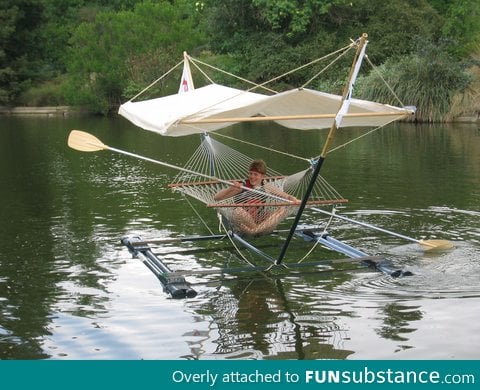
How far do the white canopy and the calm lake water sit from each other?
1633mm

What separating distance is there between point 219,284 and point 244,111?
6.20ft

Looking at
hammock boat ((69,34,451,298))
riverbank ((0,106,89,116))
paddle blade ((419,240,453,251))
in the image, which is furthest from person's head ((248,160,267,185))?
riverbank ((0,106,89,116))

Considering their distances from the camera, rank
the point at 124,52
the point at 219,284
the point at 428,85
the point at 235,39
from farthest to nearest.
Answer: the point at 124,52
the point at 235,39
the point at 428,85
the point at 219,284

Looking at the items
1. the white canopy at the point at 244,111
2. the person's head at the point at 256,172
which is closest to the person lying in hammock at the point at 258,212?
the person's head at the point at 256,172

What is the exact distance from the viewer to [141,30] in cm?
4116

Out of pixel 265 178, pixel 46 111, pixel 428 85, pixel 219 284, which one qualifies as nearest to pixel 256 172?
pixel 265 178

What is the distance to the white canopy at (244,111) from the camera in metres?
8.81

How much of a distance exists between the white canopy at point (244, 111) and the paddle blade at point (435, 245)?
1.56 metres

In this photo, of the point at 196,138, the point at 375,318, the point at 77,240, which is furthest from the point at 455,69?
the point at 375,318

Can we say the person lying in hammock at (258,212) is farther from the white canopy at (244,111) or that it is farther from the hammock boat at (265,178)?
the white canopy at (244,111)

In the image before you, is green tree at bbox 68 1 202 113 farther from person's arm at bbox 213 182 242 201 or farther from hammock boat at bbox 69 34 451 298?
person's arm at bbox 213 182 242 201

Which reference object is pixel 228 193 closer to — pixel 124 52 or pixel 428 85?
pixel 428 85

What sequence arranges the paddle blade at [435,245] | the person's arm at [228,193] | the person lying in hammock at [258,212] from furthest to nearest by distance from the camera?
the person's arm at [228,193]
the paddle blade at [435,245]
the person lying in hammock at [258,212]

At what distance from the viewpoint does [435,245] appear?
9.97 m
